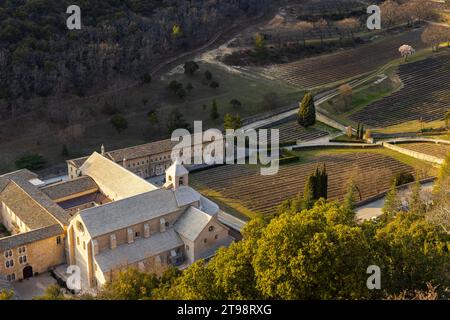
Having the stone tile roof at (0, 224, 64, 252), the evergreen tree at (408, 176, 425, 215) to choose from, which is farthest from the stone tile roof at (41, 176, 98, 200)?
the evergreen tree at (408, 176, 425, 215)

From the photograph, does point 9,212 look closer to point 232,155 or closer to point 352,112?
point 232,155

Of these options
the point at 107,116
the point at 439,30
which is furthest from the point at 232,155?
the point at 439,30

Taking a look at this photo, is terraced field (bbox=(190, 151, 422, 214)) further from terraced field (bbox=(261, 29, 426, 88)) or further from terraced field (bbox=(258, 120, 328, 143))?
terraced field (bbox=(261, 29, 426, 88))

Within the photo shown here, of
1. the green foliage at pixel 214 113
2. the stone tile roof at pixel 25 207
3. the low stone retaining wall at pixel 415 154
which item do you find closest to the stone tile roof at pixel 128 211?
the stone tile roof at pixel 25 207

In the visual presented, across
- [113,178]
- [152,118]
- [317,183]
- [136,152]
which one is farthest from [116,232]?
[152,118]

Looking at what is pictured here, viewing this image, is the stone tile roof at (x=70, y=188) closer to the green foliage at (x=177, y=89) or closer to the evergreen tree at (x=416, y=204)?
the evergreen tree at (x=416, y=204)

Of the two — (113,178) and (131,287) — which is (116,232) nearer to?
(113,178)
